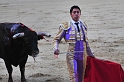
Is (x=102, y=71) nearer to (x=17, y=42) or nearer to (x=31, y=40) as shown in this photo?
(x=31, y=40)

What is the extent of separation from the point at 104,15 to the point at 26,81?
10.9m

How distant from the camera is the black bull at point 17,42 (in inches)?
257

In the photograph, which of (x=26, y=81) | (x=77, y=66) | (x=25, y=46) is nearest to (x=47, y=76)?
(x=26, y=81)

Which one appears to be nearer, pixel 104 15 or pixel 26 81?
pixel 26 81

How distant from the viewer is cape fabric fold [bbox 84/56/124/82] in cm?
572

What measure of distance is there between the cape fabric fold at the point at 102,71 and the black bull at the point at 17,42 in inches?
43.6

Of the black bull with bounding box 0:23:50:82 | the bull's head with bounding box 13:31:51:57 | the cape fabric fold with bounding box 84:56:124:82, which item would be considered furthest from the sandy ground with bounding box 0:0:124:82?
the cape fabric fold with bounding box 84:56:124:82

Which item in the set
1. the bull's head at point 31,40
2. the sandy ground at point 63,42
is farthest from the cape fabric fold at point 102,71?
the sandy ground at point 63,42

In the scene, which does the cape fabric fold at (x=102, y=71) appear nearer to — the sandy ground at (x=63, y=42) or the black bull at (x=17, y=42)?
the black bull at (x=17, y=42)

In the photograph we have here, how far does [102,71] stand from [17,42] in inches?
66.7

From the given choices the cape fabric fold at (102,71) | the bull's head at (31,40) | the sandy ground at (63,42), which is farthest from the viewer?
the sandy ground at (63,42)

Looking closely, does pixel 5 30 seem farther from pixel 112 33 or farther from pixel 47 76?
pixel 112 33

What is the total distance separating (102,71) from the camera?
227 inches

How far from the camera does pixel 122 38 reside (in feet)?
37.4
